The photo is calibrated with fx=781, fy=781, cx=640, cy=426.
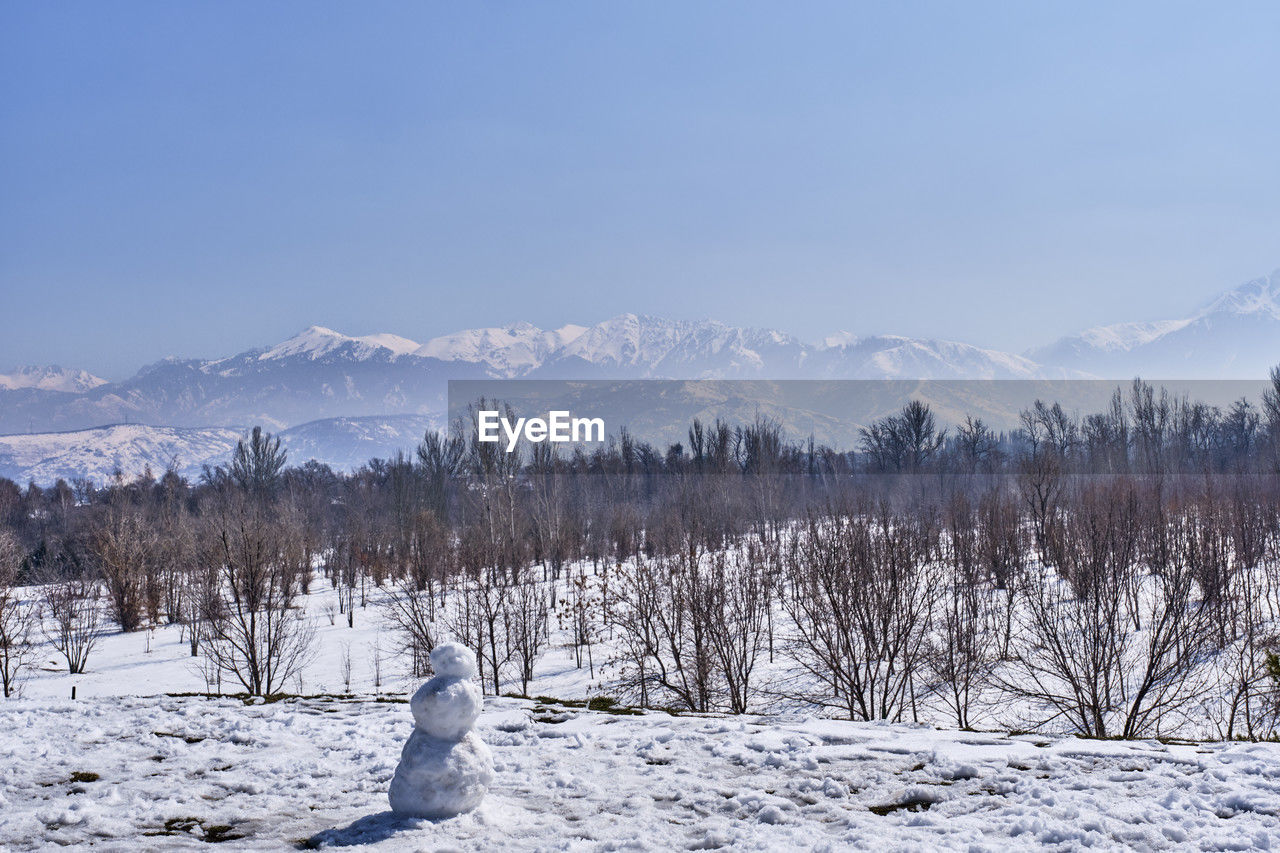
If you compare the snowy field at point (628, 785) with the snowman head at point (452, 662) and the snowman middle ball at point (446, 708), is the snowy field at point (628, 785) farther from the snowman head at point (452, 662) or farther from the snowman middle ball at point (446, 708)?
the snowman head at point (452, 662)

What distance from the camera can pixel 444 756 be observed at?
20.0ft

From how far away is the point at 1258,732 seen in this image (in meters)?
16.6

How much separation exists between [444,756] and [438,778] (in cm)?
16

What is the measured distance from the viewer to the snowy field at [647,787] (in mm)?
5758

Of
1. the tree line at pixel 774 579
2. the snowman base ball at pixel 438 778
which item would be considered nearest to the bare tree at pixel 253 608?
the tree line at pixel 774 579

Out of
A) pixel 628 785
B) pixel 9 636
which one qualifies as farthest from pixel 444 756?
pixel 9 636

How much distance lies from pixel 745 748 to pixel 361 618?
107ft

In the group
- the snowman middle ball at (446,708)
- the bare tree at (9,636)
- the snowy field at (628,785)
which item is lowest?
the bare tree at (9,636)

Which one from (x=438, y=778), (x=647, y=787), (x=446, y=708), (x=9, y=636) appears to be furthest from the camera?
(x=9, y=636)

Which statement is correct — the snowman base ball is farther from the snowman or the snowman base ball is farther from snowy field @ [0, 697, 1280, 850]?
snowy field @ [0, 697, 1280, 850]

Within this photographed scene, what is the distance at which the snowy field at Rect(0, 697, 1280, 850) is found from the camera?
18.9 feet

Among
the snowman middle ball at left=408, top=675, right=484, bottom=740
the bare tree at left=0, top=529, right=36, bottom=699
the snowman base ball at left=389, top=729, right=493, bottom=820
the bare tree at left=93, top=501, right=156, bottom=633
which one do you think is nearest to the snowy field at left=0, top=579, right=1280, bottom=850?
the snowman base ball at left=389, top=729, right=493, bottom=820

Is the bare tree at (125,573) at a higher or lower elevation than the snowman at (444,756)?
lower

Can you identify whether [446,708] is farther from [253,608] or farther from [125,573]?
[125,573]
